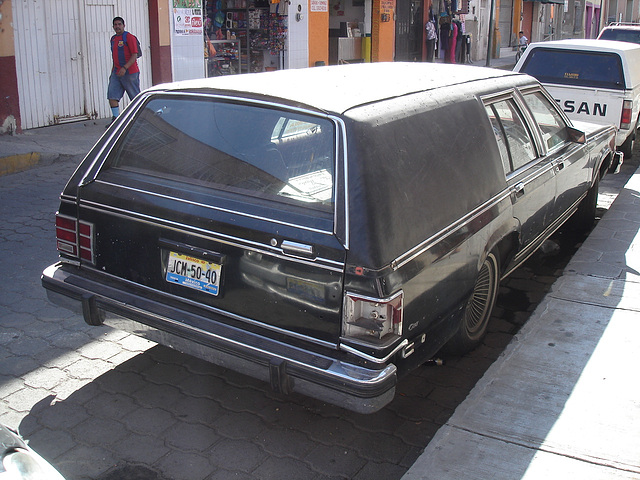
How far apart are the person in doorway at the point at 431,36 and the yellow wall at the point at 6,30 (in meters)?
15.6

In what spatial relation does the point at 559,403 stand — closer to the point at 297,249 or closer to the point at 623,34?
the point at 297,249

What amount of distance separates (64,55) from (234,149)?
895 centimetres

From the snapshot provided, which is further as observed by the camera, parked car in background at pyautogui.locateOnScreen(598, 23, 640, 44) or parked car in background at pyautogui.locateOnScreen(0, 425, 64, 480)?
parked car in background at pyautogui.locateOnScreen(598, 23, 640, 44)

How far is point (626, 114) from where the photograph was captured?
8.92 meters

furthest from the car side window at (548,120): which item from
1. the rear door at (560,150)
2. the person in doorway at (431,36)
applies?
the person in doorway at (431,36)

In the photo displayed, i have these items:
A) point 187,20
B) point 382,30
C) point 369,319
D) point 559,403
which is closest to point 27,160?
point 187,20

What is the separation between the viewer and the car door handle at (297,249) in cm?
301

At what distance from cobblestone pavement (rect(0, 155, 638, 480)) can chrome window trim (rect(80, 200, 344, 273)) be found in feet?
3.30

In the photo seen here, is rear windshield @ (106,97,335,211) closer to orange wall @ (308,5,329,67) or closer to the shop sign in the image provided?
the shop sign

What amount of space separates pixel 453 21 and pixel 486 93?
21.1 m

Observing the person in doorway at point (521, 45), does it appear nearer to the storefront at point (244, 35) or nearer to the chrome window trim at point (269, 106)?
the storefront at point (244, 35)

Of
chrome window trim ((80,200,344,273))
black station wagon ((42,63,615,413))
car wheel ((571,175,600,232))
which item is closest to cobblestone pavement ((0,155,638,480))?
black station wagon ((42,63,615,413))

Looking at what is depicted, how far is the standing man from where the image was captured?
10.8 metres

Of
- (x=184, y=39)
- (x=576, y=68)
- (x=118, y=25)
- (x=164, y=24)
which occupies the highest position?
(x=164, y=24)
